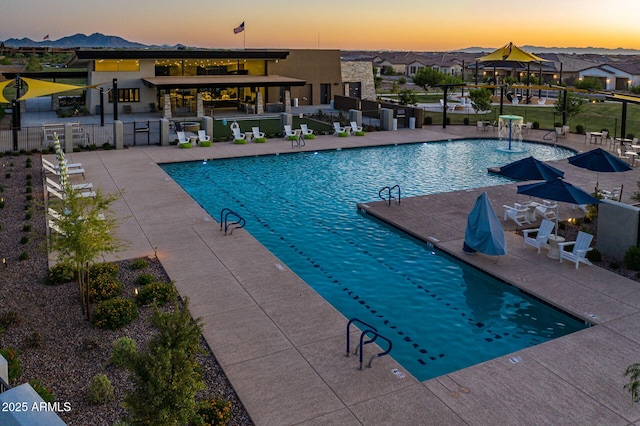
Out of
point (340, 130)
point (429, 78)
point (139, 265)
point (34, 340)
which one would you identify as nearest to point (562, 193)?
point (139, 265)

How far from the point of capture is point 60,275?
43.8ft

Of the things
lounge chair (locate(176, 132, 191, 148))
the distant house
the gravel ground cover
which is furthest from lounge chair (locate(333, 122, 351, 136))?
the distant house

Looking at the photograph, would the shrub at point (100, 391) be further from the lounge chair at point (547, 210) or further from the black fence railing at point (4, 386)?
the lounge chair at point (547, 210)

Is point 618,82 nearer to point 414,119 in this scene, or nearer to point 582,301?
point 414,119

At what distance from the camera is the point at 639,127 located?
139ft

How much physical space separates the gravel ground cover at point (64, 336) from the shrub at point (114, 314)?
137 mm

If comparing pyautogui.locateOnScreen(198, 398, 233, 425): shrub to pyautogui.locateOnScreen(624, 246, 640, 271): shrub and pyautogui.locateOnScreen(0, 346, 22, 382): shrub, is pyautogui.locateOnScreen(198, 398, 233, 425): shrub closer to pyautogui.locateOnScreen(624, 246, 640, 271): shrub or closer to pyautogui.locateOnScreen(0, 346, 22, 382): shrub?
pyautogui.locateOnScreen(0, 346, 22, 382): shrub

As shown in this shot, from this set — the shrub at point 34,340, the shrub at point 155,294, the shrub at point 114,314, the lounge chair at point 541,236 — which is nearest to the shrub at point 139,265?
the shrub at point 155,294

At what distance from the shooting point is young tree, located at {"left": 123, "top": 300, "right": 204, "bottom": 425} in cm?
608

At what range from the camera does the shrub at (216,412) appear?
8062 mm

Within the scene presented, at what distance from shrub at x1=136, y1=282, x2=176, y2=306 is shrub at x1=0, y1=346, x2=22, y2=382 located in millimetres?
2815

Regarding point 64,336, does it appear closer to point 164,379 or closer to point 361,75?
point 164,379

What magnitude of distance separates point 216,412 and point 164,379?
2.31 m

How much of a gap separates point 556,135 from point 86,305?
30407mm
